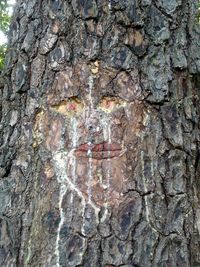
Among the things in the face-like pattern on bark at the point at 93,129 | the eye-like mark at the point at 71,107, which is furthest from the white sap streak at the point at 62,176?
the eye-like mark at the point at 71,107

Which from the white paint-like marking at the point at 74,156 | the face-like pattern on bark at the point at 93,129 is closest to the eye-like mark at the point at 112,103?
the face-like pattern on bark at the point at 93,129

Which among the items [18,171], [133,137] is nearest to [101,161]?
[133,137]

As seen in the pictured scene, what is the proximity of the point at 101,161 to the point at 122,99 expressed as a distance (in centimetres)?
22

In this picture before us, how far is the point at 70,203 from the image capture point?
1.50m

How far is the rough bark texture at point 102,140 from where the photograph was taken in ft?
4.85

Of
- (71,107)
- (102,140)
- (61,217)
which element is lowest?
(61,217)

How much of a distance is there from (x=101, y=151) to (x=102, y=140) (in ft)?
0.12

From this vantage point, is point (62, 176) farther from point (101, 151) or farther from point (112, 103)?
point (112, 103)

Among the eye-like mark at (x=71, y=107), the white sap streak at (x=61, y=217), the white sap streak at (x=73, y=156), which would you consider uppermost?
the eye-like mark at (x=71, y=107)

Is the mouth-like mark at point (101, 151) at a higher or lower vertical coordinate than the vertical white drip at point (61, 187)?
higher

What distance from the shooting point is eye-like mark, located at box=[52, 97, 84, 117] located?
1.56 m

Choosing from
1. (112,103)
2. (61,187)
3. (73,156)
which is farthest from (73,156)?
(112,103)

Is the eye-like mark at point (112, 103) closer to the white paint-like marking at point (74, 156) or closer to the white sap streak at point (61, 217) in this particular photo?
the white paint-like marking at point (74, 156)

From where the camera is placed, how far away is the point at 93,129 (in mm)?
1538
